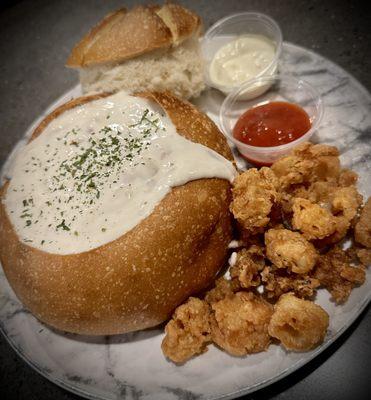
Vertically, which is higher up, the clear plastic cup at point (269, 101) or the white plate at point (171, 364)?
the clear plastic cup at point (269, 101)

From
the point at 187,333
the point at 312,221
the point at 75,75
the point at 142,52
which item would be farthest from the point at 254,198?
the point at 75,75

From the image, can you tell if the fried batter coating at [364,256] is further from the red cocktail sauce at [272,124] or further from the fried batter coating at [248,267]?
the red cocktail sauce at [272,124]

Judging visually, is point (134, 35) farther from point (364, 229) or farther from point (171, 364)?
point (171, 364)

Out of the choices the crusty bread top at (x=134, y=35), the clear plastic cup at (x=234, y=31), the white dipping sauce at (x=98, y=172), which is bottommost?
the clear plastic cup at (x=234, y=31)

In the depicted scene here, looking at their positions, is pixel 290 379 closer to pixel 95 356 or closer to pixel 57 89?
pixel 95 356

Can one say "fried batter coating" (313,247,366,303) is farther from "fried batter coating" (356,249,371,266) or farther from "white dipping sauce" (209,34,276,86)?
"white dipping sauce" (209,34,276,86)

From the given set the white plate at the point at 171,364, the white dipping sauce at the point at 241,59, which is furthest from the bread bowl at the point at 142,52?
the white plate at the point at 171,364

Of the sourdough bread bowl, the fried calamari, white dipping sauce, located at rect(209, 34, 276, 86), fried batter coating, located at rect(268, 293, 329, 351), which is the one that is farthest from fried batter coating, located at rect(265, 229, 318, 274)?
white dipping sauce, located at rect(209, 34, 276, 86)
